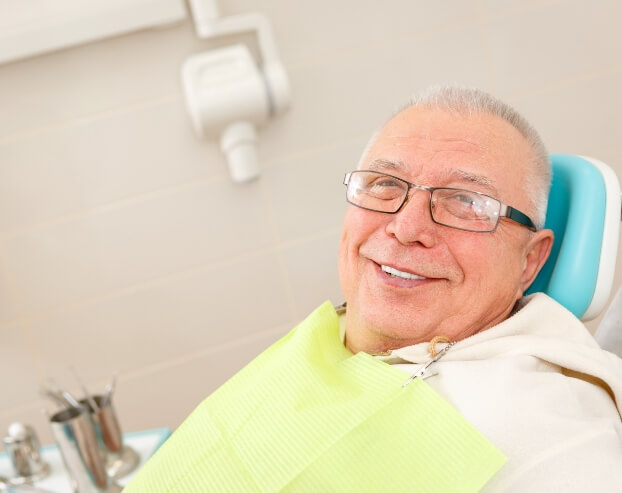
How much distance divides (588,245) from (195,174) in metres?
1.10

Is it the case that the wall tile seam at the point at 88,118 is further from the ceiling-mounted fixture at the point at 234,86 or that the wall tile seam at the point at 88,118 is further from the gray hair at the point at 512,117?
the gray hair at the point at 512,117

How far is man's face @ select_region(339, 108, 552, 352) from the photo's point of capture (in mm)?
1114

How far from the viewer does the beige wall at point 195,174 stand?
1.84 m

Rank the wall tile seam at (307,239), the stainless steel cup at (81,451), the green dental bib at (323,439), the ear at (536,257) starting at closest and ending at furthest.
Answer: the green dental bib at (323,439)
the ear at (536,257)
the stainless steel cup at (81,451)
the wall tile seam at (307,239)

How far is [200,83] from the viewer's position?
1.78 metres

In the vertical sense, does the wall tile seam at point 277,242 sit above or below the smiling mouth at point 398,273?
below

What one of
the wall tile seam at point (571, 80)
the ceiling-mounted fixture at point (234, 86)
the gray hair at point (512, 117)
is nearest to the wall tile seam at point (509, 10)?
the wall tile seam at point (571, 80)

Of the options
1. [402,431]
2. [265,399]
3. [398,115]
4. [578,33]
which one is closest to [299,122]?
[398,115]

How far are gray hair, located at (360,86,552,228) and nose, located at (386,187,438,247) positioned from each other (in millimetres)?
174

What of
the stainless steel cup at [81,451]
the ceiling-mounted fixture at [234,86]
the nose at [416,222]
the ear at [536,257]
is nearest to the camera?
the nose at [416,222]

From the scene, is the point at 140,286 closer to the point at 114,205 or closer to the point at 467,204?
the point at 114,205

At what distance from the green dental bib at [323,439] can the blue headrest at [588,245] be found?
37 centimetres

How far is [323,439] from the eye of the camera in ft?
3.07

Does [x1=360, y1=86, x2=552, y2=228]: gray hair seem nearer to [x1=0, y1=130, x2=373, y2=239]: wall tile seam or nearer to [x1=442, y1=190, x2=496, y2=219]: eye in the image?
[x1=442, y1=190, x2=496, y2=219]: eye
